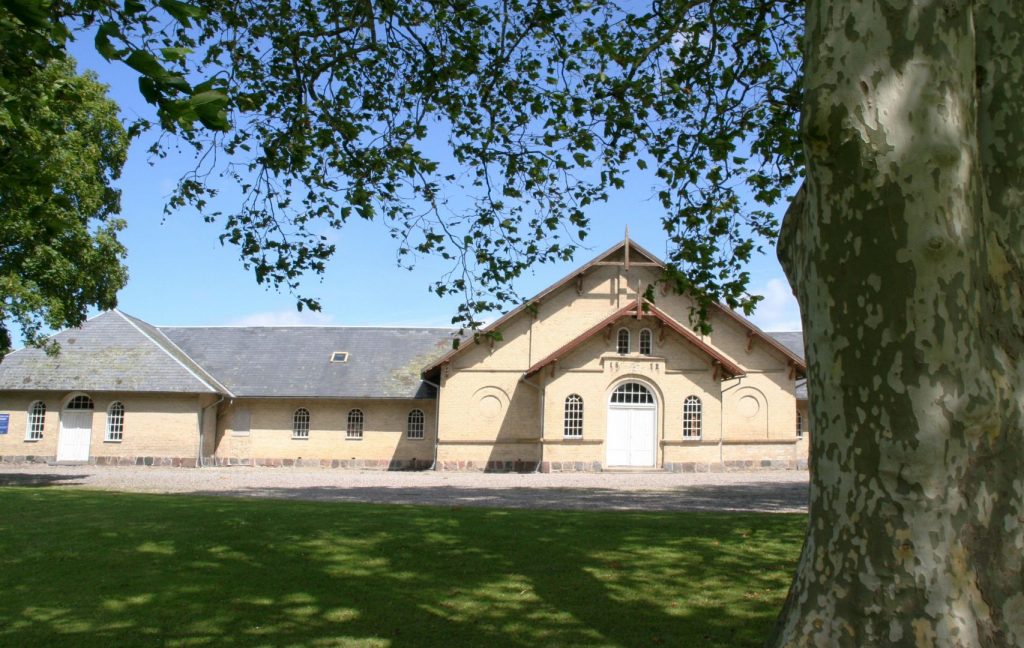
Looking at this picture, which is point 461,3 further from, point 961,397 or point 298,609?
point 961,397

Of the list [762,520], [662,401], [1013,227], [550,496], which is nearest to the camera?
[1013,227]

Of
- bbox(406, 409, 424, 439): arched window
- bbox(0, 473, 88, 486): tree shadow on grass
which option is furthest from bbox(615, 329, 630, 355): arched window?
bbox(0, 473, 88, 486): tree shadow on grass

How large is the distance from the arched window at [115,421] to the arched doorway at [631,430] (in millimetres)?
18871

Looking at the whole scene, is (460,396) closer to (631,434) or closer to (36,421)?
(631,434)

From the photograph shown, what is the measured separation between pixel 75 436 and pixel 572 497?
22.8 m

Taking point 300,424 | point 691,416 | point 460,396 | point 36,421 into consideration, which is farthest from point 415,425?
point 36,421

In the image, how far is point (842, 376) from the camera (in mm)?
3570

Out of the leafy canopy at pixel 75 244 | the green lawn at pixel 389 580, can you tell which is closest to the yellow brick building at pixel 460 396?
the leafy canopy at pixel 75 244

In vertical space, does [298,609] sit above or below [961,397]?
below

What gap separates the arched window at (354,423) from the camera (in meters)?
33.8

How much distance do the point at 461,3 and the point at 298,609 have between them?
716 centimetres

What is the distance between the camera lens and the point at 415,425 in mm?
33750

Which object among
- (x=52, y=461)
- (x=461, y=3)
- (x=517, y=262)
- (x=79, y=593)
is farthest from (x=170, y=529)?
(x=52, y=461)

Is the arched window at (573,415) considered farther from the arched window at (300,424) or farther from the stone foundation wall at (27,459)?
the stone foundation wall at (27,459)
